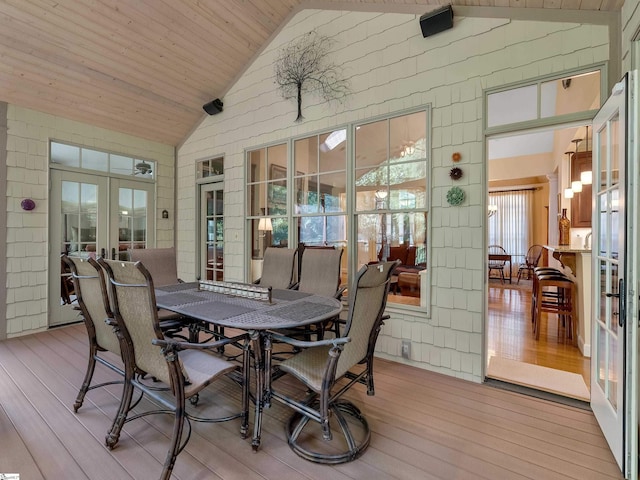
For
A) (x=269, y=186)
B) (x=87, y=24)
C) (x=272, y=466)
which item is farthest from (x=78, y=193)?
(x=272, y=466)

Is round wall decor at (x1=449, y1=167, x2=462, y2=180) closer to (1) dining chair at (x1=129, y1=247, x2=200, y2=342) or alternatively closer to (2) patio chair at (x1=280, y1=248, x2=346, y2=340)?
(2) patio chair at (x1=280, y1=248, x2=346, y2=340)

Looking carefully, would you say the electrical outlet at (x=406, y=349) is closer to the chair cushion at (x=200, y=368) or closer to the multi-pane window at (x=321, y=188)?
the multi-pane window at (x=321, y=188)

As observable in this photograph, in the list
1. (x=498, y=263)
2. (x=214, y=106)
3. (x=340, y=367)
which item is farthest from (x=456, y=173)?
(x=498, y=263)

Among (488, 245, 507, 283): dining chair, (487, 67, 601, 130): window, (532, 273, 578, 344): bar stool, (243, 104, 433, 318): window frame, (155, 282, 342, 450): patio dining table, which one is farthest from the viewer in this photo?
(488, 245, 507, 283): dining chair

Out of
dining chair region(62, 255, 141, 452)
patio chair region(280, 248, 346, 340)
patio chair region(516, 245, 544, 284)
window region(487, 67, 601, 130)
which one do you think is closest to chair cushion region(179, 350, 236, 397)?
dining chair region(62, 255, 141, 452)

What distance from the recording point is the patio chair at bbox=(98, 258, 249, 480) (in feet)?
5.32

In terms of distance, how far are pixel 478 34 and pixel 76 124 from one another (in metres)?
5.26

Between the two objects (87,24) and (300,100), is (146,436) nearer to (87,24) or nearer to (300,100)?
(300,100)

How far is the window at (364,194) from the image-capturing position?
3262mm

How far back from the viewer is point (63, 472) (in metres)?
1.73

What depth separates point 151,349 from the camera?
1742 mm

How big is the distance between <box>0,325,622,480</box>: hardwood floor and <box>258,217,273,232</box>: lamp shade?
2.27m

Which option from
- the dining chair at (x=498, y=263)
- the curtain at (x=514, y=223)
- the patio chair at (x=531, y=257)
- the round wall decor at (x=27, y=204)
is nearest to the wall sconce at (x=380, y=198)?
the round wall decor at (x=27, y=204)

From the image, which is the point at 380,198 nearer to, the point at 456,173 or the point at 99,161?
the point at 456,173
